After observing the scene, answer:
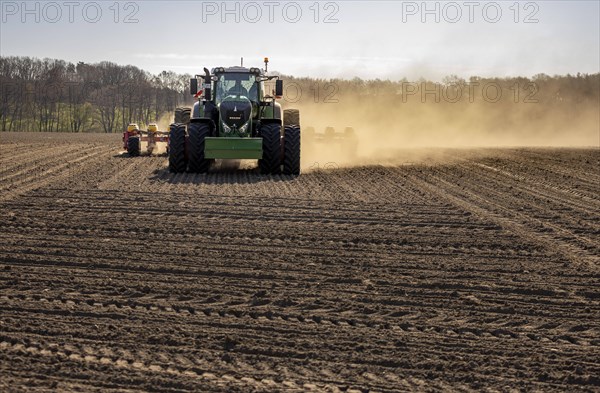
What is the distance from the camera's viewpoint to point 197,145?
1784 cm

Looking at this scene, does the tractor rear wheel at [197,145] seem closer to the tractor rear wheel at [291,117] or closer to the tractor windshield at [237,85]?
the tractor windshield at [237,85]

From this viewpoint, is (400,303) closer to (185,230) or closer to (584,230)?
(185,230)

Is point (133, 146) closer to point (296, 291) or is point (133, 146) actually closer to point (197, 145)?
point (197, 145)

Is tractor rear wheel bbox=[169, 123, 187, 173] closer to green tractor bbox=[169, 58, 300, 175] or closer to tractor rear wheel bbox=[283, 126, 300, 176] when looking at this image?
green tractor bbox=[169, 58, 300, 175]

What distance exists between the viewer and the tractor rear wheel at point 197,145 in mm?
17703

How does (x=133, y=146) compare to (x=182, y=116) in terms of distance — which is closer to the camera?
(x=182, y=116)

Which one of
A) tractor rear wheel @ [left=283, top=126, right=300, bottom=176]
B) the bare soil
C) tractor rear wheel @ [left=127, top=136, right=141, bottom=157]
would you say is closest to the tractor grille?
tractor rear wheel @ [left=283, top=126, right=300, bottom=176]

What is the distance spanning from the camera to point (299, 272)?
823cm

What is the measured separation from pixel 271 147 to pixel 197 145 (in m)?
1.72

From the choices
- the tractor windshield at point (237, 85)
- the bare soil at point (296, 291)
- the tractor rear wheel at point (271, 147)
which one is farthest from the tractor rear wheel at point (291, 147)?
the bare soil at point (296, 291)

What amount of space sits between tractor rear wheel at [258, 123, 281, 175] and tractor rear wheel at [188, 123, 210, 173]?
1.32 meters

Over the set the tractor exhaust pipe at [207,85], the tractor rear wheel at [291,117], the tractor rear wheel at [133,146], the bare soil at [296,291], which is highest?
the tractor exhaust pipe at [207,85]

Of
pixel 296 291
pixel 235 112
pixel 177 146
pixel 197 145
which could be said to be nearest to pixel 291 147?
pixel 235 112

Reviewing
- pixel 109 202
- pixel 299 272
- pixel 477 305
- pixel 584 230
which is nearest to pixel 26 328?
pixel 299 272
